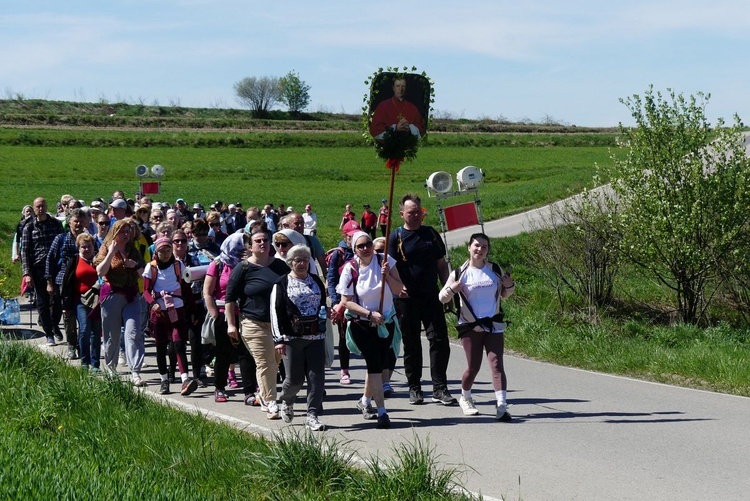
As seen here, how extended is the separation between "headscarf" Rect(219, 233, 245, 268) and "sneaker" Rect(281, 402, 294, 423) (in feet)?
6.09

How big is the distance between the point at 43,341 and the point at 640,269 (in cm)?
1082

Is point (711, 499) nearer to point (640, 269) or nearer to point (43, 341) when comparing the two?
point (43, 341)

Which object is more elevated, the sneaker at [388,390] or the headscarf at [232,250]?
the headscarf at [232,250]

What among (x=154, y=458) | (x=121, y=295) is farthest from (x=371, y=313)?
(x=121, y=295)

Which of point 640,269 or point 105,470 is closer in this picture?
point 105,470

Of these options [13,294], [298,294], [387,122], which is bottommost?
[13,294]

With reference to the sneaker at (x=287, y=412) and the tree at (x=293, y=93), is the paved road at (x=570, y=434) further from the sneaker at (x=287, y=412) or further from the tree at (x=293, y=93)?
the tree at (x=293, y=93)

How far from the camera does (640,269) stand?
65.0ft

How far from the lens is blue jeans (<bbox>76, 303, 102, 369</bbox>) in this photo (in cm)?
1252

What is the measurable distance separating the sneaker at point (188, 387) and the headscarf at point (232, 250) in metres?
1.45

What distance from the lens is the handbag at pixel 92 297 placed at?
12.3 m

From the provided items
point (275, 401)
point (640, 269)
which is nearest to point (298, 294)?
point (275, 401)

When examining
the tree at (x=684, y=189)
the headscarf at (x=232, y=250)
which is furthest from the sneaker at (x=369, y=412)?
the tree at (x=684, y=189)

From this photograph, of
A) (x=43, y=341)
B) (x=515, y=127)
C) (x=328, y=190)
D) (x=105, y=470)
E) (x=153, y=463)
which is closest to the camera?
(x=105, y=470)
